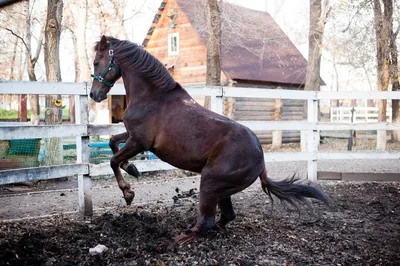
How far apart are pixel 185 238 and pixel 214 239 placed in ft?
1.27

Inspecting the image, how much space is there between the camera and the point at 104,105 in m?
29.8

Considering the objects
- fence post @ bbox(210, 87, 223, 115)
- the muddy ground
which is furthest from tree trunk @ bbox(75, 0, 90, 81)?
the muddy ground

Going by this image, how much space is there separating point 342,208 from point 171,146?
3.04 metres

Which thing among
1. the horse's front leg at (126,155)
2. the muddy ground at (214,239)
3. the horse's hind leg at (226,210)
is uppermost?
the horse's front leg at (126,155)

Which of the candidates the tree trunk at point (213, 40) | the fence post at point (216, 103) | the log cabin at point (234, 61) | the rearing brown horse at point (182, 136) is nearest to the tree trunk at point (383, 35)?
the log cabin at point (234, 61)

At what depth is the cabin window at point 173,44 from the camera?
18719mm

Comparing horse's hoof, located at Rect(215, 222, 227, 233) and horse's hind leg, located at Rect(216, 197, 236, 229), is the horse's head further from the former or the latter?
horse's hoof, located at Rect(215, 222, 227, 233)

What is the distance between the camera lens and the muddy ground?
139 inches

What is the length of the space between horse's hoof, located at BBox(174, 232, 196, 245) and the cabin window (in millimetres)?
15508

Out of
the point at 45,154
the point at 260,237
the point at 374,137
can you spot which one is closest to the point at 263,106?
the point at 374,137

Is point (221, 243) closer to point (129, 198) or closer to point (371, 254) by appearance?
point (129, 198)

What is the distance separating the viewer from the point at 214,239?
13.7 feet

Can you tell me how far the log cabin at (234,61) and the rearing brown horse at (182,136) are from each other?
39.0 feet

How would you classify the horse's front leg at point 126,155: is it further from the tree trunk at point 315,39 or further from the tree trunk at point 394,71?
the tree trunk at point 394,71
